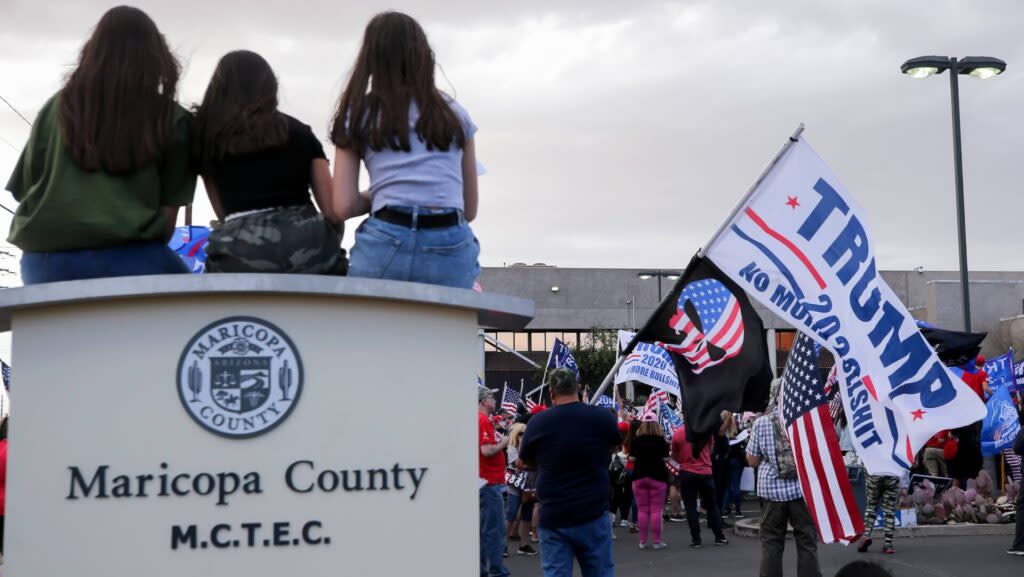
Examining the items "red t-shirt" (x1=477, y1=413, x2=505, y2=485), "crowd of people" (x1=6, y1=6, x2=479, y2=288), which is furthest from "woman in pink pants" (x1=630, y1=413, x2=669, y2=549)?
"crowd of people" (x1=6, y1=6, x2=479, y2=288)

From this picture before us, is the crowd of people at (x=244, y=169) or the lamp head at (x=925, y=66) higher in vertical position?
the lamp head at (x=925, y=66)

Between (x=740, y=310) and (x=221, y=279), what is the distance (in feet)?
17.9

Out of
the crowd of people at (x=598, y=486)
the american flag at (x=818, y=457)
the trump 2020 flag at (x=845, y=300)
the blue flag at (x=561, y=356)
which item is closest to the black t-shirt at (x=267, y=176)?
the crowd of people at (x=598, y=486)

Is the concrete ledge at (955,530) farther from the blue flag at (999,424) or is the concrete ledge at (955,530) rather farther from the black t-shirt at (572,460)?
the black t-shirt at (572,460)

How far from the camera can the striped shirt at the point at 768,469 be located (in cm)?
1054

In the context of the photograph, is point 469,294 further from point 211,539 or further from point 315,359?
point 211,539

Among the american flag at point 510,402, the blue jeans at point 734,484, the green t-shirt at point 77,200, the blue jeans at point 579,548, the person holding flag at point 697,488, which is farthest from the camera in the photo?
the american flag at point 510,402

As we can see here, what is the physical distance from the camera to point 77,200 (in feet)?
9.22

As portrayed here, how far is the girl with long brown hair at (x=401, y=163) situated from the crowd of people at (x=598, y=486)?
127cm

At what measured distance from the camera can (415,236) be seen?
3.13 meters

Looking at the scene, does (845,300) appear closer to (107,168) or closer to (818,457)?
(818,457)

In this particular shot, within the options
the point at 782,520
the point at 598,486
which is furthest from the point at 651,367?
the point at 598,486

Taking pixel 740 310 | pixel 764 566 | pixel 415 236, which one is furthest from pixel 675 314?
pixel 415 236

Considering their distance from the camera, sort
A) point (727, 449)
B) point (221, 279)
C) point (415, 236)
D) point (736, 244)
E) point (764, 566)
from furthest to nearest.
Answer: point (727, 449) < point (764, 566) < point (736, 244) < point (415, 236) < point (221, 279)
